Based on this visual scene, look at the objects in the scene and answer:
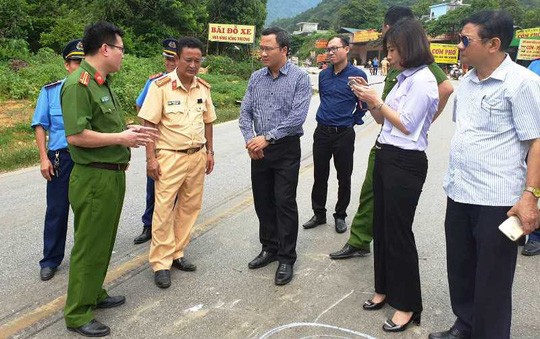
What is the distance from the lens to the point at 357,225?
13.3 feet

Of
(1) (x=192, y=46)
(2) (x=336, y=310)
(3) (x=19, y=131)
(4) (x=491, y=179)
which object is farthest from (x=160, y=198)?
(3) (x=19, y=131)

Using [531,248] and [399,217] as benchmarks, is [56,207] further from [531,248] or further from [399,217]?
[531,248]

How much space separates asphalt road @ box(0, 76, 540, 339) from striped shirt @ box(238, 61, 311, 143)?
119 centimetres

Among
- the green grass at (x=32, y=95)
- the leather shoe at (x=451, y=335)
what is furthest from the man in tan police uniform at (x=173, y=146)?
the green grass at (x=32, y=95)

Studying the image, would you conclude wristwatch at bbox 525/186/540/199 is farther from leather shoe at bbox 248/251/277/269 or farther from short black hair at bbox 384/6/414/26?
leather shoe at bbox 248/251/277/269

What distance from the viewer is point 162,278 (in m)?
3.53

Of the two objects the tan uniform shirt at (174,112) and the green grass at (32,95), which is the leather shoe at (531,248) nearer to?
the tan uniform shirt at (174,112)

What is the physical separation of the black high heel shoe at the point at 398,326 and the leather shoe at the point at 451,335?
17 centimetres

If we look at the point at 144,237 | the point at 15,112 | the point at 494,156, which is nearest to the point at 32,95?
the point at 15,112

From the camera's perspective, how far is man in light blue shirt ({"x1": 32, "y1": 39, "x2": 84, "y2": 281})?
11.8ft

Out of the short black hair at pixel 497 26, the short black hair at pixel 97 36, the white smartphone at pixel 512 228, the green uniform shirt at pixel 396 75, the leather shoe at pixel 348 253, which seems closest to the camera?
the white smartphone at pixel 512 228

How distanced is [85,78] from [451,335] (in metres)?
2.78

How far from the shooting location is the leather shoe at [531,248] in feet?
13.6

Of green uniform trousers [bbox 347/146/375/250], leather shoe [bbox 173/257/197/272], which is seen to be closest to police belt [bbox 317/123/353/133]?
green uniform trousers [bbox 347/146/375/250]
